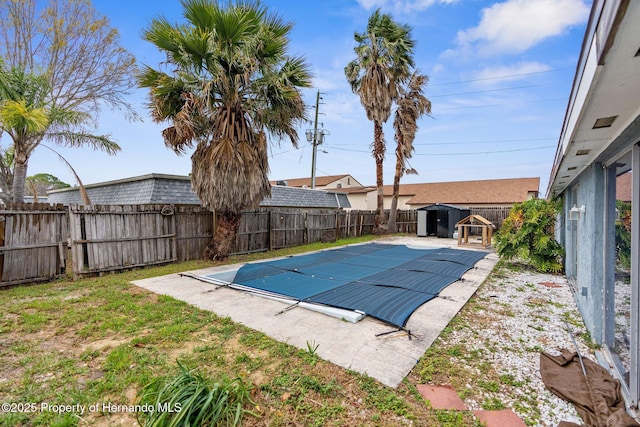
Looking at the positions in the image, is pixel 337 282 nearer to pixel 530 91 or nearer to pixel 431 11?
pixel 431 11

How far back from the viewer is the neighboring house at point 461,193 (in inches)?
819

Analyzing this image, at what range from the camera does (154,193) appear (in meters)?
8.93

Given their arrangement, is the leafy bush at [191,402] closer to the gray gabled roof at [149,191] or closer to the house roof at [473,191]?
the gray gabled roof at [149,191]

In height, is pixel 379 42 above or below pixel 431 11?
above

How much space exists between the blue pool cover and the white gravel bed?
81 centimetres

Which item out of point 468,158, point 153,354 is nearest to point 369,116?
point 153,354

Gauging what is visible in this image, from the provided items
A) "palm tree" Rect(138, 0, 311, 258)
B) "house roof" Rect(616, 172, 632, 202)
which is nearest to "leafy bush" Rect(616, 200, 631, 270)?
"house roof" Rect(616, 172, 632, 202)

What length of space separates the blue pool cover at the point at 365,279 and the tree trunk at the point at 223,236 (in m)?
1.47

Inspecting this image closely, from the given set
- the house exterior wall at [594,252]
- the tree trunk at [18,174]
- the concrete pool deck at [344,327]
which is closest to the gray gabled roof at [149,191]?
the tree trunk at [18,174]

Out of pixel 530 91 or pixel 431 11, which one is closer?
pixel 431 11

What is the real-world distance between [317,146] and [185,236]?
12594mm

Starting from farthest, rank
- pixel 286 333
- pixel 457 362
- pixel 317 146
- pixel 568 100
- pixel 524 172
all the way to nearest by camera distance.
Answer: pixel 524 172 → pixel 317 146 → pixel 286 333 → pixel 457 362 → pixel 568 100

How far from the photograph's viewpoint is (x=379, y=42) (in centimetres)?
1444

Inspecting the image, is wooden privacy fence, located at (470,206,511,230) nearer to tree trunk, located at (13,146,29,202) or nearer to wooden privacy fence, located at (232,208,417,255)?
wooden privacy fence, located at (232,208,417,255)
